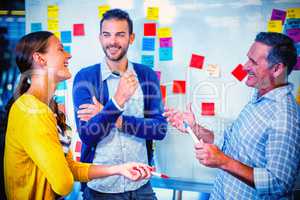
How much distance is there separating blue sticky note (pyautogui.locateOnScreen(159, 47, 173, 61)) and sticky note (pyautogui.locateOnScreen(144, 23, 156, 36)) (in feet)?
0.36

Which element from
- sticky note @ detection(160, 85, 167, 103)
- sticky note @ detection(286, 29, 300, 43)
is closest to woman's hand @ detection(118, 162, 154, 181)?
sticky note @ detection(160, 85, 167, 103)

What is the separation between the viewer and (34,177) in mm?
1333

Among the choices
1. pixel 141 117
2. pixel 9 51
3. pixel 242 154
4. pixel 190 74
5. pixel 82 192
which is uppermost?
pixel 9 51

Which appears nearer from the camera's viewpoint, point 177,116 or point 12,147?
point 12,147

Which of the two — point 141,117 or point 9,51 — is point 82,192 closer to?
point 141,117

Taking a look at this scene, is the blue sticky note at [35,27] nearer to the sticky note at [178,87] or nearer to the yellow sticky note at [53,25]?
the yellow sticky note at [53,25]

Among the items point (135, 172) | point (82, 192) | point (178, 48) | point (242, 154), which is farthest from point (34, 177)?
point (178, 48)

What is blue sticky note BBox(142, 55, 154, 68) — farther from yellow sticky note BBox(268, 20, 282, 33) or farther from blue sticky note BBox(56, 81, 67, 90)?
yellow sticky note BBox(268, 20, 282, 33)

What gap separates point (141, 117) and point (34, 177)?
2.16 feet

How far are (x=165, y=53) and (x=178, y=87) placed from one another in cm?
22

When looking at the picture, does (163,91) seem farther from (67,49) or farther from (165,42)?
(67,49)

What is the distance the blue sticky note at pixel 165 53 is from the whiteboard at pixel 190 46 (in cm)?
2

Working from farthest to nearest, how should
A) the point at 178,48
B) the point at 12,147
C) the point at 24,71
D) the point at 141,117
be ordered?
the point at 178,48, the point at 141,117, the point at 24,71, the point at 12,147

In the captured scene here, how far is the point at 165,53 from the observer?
1888mm
